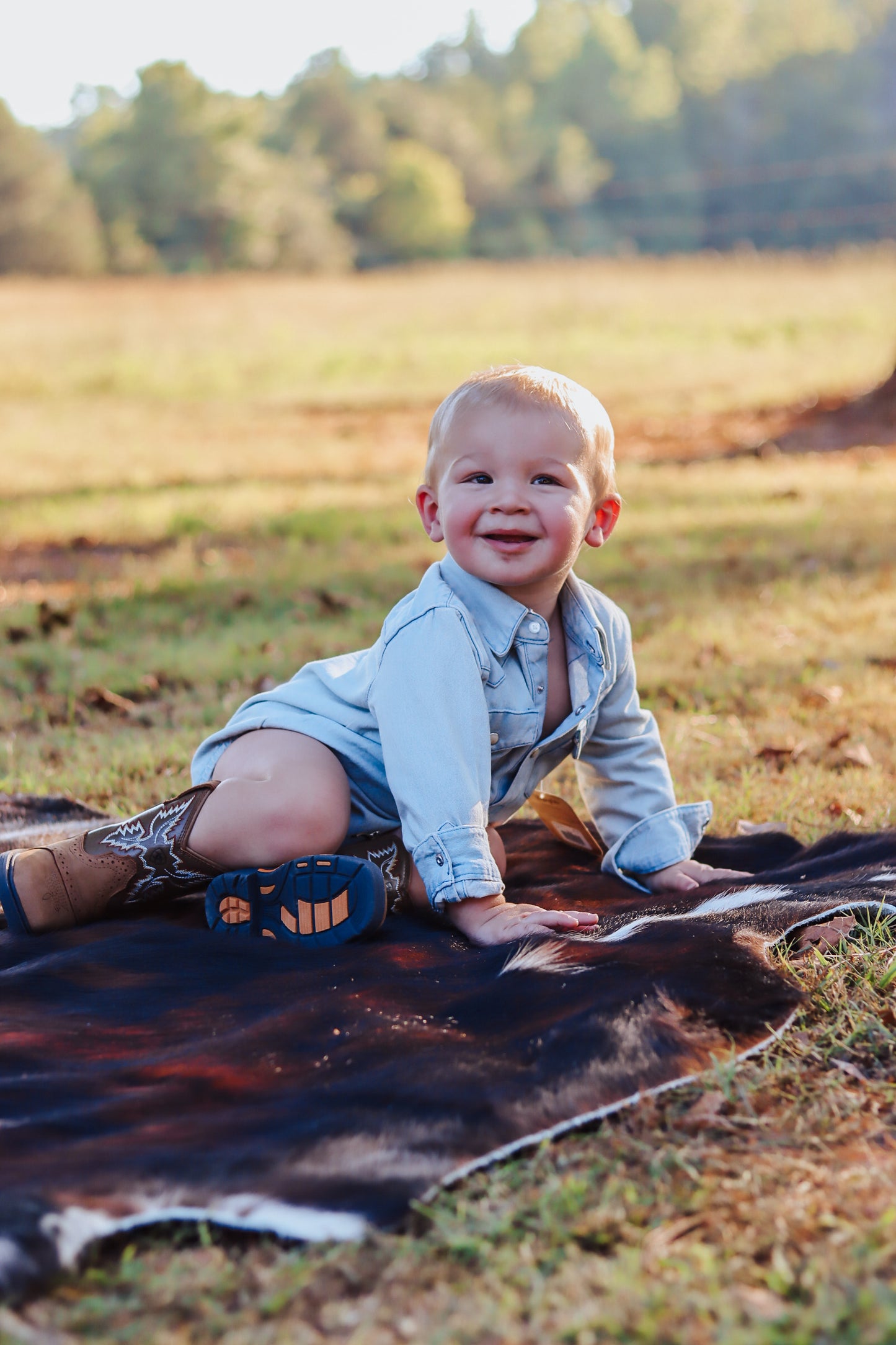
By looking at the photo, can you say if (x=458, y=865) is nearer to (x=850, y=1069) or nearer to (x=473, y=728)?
(x=473, y=728)

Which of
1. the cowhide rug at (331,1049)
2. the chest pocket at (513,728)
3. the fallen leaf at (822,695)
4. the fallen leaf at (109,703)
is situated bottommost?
the cowhide rug at (331,1049)

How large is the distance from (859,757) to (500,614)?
1506 millimetres

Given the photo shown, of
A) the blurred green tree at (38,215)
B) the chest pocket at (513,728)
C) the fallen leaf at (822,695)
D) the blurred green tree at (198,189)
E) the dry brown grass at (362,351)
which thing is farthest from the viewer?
the blurred green tree at (198,189)

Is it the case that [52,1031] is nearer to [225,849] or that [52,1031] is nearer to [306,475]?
[225,849]

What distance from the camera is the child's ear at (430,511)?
2502 millimetres

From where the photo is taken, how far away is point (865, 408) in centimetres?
1026

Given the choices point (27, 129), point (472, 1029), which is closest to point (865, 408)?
point (472, 1029)

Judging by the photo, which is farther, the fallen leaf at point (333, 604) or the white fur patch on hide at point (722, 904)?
the fallen leaf at point (333, 604)

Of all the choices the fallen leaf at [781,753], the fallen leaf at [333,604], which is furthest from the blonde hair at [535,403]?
the fallen leaf at [333,604]

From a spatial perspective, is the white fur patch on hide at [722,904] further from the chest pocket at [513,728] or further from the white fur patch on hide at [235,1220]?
the white fur patch on hide at [235,1220]

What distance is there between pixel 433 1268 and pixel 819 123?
83508 millimetres

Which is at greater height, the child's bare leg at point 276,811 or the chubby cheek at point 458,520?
the chubby cheek at point 458,520

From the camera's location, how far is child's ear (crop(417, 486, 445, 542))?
98.5 inches

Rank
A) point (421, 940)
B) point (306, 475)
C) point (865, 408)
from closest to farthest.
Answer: point (421, 940)
point (306, 475)
point (865, 408)
